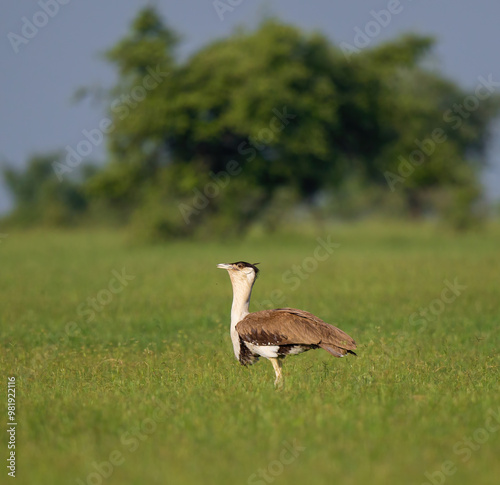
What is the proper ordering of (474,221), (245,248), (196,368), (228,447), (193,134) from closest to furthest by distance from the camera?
1. (228,447)
2. (196,368)
3. (245,248)
4. (193,134)
5. (474,221)

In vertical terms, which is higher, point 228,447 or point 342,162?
point 342,162

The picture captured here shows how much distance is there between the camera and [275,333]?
8.44 m

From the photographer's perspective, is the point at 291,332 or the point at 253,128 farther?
the point at 253,128

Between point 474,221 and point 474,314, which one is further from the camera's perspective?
point 474,221

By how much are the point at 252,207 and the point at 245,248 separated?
6513 millimetres

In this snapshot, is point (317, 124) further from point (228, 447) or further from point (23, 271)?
point (228, 447)

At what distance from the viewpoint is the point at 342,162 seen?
1688 inches

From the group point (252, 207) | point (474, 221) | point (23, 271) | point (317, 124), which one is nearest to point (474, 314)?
point (23, 271)
